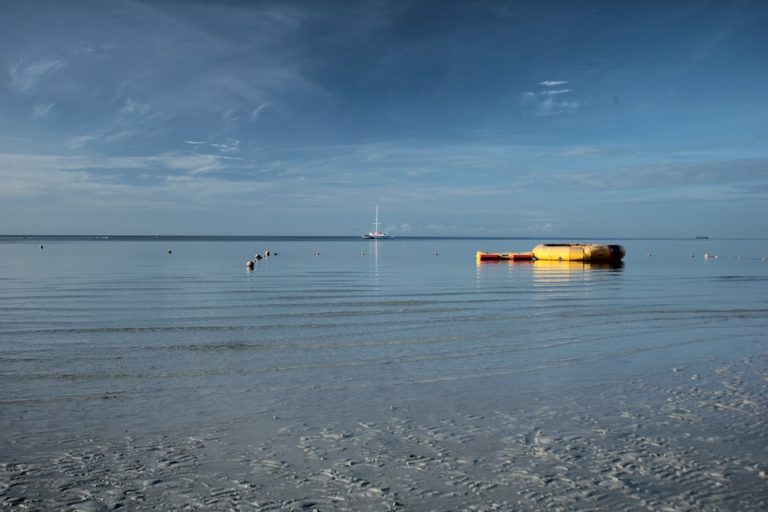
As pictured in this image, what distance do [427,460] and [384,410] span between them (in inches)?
80.7

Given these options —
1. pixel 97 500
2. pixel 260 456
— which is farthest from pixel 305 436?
pixel 97 500

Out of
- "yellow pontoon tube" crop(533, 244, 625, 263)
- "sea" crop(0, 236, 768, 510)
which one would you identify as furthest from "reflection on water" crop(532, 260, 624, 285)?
"sea" crop(0, 236, 768, 510)

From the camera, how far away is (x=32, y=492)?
5.98m

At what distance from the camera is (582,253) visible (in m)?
55.0

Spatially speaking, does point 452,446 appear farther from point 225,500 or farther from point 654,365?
point 654,365

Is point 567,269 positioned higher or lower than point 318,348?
higher

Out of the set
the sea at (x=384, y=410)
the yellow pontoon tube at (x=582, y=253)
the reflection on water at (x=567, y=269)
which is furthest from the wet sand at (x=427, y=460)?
the yellow pontoon tube at (x=582, y=253)

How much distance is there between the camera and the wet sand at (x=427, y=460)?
591 cm

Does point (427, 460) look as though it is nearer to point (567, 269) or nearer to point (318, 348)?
point (318, 348)

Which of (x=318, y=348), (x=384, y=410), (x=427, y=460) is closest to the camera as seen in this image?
(x=427, y=460)

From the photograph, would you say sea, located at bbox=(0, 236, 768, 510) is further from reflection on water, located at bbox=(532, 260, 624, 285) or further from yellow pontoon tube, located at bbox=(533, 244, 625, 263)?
yellow pontoon tube, located at bbox=(533, 244, 625, 263)

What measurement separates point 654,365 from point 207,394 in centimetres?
836

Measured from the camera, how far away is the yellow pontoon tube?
54.2m

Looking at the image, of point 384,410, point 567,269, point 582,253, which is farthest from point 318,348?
point 582,253
